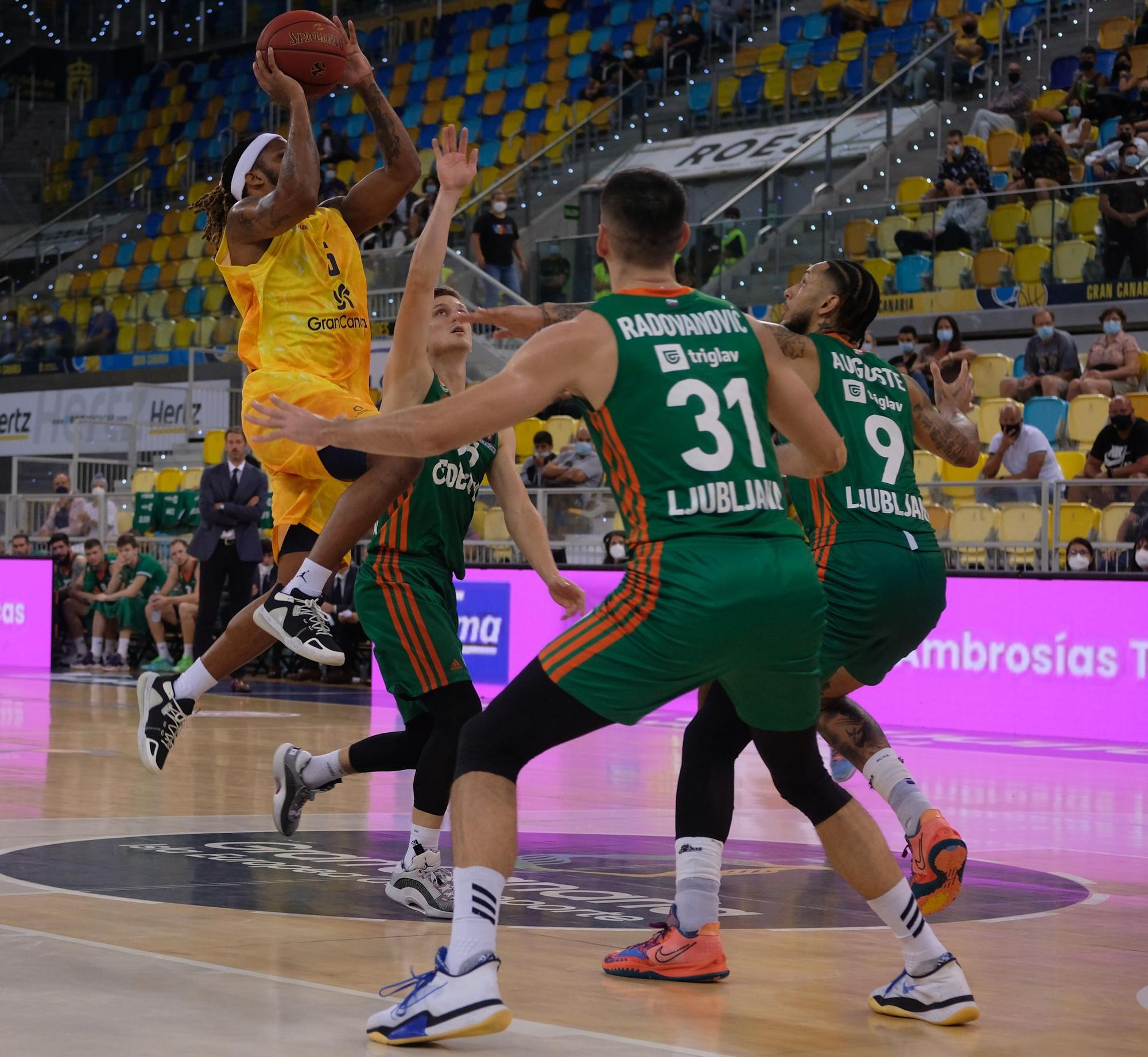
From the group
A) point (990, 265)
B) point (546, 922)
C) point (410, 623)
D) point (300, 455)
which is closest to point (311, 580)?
point (410, 623)

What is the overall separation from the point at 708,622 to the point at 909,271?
1381cm

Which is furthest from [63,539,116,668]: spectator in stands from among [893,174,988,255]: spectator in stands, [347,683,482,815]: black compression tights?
[347,683,482,815]: black compression tights

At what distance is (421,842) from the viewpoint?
17.5 feet

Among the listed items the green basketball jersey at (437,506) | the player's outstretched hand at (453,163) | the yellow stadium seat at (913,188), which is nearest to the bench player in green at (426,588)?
the green basketball jersey at (437,506)

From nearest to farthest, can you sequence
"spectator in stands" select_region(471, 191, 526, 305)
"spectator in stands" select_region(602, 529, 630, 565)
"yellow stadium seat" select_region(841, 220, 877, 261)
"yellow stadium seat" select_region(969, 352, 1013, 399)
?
1. "spectator in stands" select_region(602, 529, 630, 565)
2. "yellow stadium seat" select_region(969, 352, 1013, 399)
3. "yellow stadium seat" select_region(841, 220, 877, 261)
4. "spectator in stands" select_region(471, 191, 526, 305)

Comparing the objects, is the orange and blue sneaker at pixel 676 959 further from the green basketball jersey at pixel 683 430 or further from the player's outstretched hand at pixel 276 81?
the player's outstretched hand at pixel 276 81

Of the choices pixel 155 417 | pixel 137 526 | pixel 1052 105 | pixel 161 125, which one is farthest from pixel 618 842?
pixel 161 125

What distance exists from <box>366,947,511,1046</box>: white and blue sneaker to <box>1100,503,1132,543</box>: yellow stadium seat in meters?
9.64

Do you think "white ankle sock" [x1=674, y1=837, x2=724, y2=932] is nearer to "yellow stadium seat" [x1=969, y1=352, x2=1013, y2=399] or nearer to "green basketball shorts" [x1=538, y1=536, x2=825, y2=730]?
"green basketball shorts" [x1=538, y1=536, x2=825, y2=730]

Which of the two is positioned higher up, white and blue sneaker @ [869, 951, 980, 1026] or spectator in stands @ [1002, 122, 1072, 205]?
spectator in stands @ [1002, 122, 1072, 205]

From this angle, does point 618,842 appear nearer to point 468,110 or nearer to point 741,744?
point 741,744

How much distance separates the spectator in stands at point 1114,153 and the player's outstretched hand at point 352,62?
38.3 feet

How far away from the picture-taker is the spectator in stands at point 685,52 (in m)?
24.1

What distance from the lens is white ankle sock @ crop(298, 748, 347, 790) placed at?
19.1 ft
